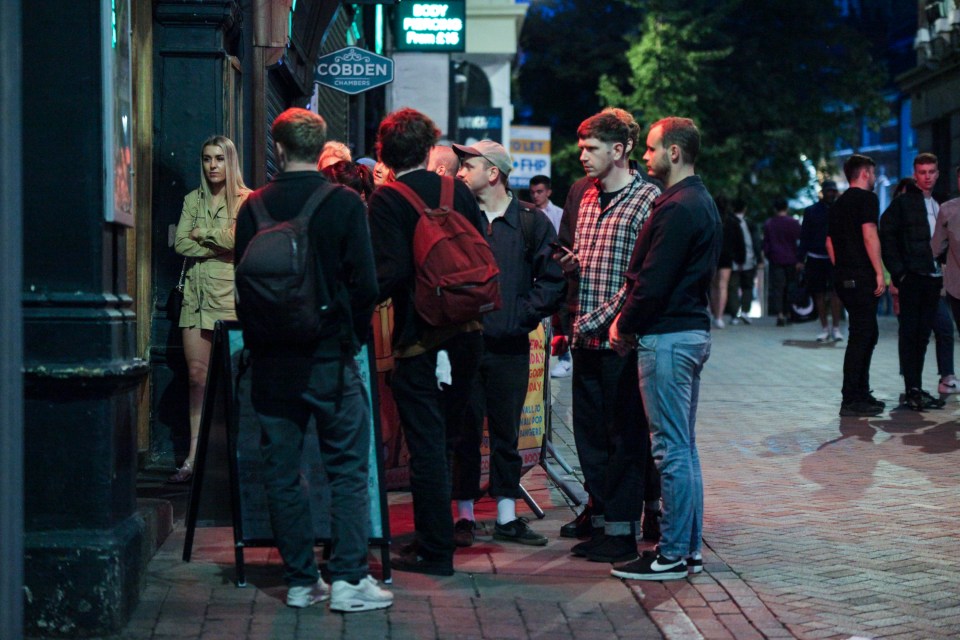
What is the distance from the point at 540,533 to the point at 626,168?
1816mm

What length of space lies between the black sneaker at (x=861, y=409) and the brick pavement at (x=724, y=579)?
180 centimetres

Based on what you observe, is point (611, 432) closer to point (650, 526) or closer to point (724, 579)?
point (650, 526)

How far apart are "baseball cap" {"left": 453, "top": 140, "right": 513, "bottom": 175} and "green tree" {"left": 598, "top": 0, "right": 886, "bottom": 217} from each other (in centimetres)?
2998

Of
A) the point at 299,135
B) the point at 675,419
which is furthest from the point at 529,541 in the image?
the point at 299,135

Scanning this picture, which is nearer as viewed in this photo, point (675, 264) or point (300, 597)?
point (300, 597)

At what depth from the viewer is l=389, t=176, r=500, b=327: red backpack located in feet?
19.2

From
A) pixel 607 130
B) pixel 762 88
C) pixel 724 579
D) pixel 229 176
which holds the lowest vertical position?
pixel 724 579

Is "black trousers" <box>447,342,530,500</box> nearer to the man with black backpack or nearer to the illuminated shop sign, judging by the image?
the man with black backpack

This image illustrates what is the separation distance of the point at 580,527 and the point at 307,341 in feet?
7.08

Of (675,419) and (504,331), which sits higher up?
(504,331)

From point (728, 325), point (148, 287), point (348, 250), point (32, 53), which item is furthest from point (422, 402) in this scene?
point (728, 325)

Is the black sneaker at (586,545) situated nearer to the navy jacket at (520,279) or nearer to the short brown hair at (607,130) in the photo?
the navy jacket at (520,279)

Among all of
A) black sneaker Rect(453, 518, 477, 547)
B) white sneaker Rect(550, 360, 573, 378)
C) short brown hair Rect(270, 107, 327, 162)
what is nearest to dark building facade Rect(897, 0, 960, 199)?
white sneaker Rect(550, 360, 573, 378)

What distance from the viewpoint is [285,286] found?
207 inches
